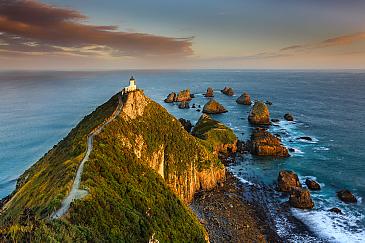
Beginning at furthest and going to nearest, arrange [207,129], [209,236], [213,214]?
1. [207,129]
2. [213,214]
3. [209,236]

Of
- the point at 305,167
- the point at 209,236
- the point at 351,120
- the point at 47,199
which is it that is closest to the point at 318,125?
the point at 351,120

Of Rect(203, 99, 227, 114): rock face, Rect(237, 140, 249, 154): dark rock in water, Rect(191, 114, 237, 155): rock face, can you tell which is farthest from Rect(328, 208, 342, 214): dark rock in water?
Rect(203, 99, 227, 114): rock face

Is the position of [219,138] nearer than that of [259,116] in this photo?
Yes

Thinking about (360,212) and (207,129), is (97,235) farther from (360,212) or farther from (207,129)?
(207,129)

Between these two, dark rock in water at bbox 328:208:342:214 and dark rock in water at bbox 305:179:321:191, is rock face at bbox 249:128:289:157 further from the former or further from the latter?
dark rock in water at bbox 328:208:342:214

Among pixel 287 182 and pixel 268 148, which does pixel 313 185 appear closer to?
pixel 287 182

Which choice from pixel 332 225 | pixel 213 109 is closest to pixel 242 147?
pixel 332 225
